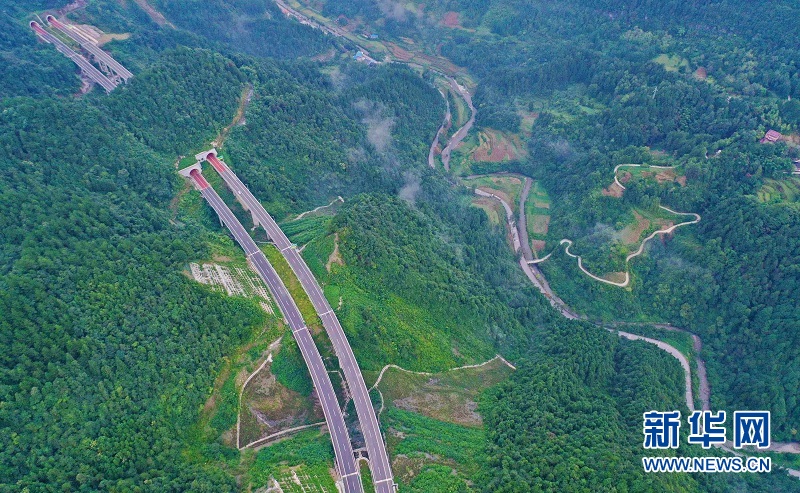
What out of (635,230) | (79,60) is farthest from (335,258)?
(79,60)

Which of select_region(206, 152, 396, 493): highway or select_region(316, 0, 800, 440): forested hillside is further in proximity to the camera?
select_region(316, 0, 800, 440): forested hillside

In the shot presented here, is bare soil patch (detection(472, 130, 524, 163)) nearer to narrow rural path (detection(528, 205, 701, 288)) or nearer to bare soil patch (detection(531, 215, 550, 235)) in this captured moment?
bare soil patch (detection(531, 215, 550, 235))

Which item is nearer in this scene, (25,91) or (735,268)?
(735,268)

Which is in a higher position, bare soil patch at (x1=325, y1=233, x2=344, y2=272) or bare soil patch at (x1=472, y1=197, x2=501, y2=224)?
bare soil patch at (x1=472, y1=197, x2=501, y2=224)

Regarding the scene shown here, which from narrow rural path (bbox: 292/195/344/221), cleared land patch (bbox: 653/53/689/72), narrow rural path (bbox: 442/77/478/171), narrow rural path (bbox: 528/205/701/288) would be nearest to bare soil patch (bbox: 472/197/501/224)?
narrow rural path (bbox: 442/77/478/171)

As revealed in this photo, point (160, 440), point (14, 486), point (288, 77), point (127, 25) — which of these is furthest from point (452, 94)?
point (14, 486)

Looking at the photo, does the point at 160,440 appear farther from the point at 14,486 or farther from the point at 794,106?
the point at 794,106

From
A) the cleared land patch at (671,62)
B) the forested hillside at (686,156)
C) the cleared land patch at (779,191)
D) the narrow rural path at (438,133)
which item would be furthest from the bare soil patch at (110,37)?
the cleared land patch at (779,191)

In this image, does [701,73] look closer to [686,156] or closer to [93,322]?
[686,156]
